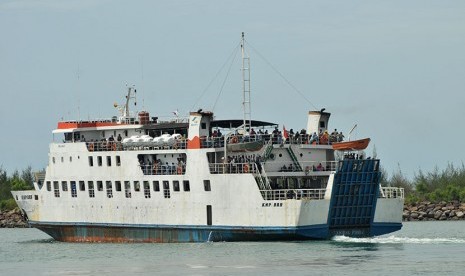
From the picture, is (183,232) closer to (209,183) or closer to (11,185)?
(209,183)

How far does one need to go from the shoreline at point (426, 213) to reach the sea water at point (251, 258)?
92.6 ft

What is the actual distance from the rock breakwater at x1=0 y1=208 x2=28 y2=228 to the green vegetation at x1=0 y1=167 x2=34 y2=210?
2.40 meters

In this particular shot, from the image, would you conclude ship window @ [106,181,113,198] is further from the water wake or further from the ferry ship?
the water wake

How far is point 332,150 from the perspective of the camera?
A: 5984 centimetres

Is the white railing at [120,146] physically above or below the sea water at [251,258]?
above

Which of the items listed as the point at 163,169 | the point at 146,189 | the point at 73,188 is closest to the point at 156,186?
the point at 146,189

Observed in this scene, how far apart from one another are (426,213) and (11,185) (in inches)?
1260

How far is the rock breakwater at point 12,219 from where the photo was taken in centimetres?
9350

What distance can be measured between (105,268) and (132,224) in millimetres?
11037

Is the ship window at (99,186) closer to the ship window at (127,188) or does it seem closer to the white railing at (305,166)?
the ship window at (127,188)

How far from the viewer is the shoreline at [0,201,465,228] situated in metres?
88.6

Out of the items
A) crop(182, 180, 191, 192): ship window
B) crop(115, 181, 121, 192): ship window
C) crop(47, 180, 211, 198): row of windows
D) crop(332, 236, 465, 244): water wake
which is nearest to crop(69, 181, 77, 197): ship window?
crop(47, 180, 211, 198): row of windows

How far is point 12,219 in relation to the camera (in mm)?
94875

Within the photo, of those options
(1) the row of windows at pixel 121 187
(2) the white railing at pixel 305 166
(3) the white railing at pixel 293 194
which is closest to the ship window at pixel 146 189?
(1) the row of windows at pixel 121 187
